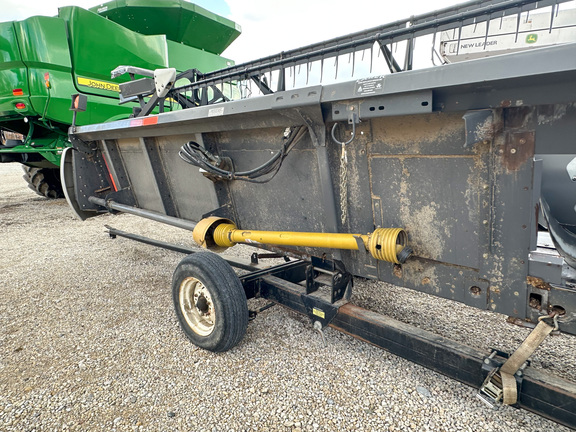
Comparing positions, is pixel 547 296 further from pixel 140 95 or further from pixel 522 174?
pixel 140 95

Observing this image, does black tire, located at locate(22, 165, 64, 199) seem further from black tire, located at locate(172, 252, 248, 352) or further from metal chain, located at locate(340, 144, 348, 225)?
metal chain, located at locate(340, 144, 348, 225)

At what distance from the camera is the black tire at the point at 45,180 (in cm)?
816

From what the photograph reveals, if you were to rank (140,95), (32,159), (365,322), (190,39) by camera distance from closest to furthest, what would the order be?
(365,322) → (140,95) → (32,159) → (190,39)

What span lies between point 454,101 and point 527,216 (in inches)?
21.8

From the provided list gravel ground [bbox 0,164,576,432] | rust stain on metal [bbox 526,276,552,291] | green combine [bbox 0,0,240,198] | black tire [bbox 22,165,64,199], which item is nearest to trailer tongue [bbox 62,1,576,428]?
rust stain on metal [bbox 526,276,552,291]

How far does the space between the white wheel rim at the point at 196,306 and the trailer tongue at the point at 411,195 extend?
14 millimetres

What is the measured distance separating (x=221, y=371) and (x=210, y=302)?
43 centimetres

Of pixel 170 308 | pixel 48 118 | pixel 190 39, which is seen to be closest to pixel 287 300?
pixel 170 308

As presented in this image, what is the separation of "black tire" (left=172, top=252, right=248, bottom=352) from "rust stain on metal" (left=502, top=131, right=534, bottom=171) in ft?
5.21

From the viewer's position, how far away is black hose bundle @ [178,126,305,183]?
2141 millimetres

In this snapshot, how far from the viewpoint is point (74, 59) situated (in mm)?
6145

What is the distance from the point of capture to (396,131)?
1.75 m

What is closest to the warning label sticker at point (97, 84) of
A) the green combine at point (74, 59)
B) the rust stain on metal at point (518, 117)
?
the green combine at point (74, 59)

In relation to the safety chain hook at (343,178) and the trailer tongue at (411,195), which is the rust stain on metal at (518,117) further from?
the safety chain hook at (343,178)
